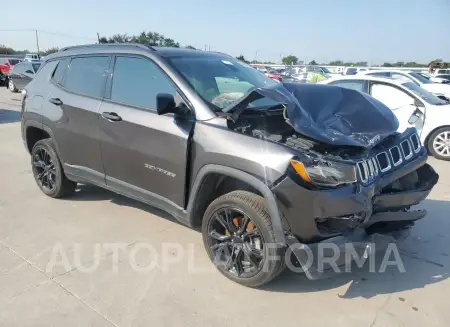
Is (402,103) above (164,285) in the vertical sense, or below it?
above

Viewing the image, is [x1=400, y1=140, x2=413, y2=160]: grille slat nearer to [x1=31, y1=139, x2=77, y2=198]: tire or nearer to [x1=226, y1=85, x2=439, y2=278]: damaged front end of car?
[x1=226, y1=85, x2=439, y2=278]: damaged front end of car

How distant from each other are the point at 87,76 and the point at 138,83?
86cm

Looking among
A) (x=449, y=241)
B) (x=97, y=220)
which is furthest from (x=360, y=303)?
(x=97, y=220)

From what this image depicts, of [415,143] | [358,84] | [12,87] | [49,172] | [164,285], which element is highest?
[358,84]

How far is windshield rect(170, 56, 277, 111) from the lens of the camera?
132 inches

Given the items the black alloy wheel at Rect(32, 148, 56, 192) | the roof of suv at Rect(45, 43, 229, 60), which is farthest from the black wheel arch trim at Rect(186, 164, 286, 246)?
the black alloy wheel at Rect(32, 148, 56, 192)

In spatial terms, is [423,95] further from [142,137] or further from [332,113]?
[142,137]

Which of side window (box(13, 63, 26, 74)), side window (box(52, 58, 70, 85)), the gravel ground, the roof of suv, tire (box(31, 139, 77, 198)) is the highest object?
the roof of suv

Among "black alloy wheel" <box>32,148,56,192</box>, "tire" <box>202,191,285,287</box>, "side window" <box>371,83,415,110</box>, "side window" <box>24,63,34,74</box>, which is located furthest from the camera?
"side window" <box>24,63,34,74</box>

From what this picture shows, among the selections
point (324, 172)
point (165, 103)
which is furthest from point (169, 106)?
point (324, 172)

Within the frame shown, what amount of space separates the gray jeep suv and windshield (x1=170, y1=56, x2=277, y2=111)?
0.02 m

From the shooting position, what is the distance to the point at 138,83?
3666 mm

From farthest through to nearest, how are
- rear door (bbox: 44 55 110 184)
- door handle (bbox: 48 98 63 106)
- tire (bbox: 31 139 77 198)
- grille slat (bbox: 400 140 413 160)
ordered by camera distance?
tire (bbox: 31 139 77 198)
door handle (bbox: 48 98 63 106)
rear door (bbox: 44 55 110 184)
grille slat (bbox: 400 140 413 160)

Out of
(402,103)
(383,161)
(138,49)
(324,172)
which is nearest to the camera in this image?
(324,172)
